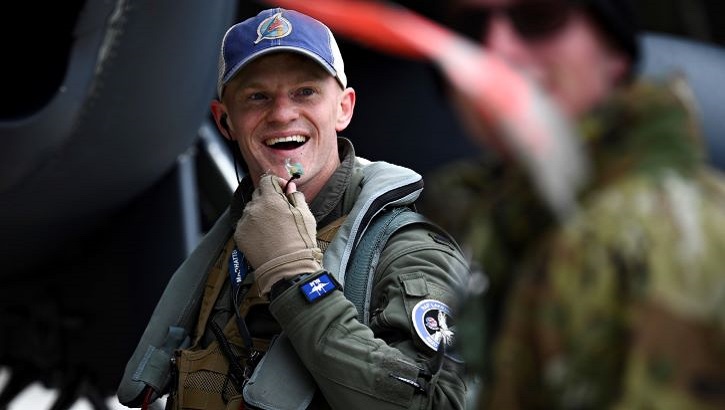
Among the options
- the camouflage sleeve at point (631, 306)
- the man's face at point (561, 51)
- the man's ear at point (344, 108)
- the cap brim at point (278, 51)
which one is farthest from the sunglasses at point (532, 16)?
the man's ear at point (344, 108)

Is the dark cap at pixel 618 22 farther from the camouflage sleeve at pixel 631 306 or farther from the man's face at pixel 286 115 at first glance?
the man's face at pixel 286 115

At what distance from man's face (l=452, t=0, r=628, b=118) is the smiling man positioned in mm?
922

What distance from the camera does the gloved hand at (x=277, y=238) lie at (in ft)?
6.35

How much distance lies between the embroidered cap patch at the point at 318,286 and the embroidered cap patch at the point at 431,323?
13cm

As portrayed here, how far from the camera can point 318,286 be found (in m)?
1.90

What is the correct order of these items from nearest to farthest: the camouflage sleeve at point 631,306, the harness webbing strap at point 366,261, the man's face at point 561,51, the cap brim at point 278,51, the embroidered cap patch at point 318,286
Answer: the camouflage sleeve at point 631,306, the man's face at point 561,51, the embroidered cap patch at point 318,286, the harness webbing strap at point 366,261, the cap brim at point 278,51

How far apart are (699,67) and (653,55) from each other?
29cm

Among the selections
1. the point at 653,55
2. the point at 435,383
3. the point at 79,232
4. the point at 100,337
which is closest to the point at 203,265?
the point at 435,383

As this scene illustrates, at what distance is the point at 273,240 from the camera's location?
1.97 meters

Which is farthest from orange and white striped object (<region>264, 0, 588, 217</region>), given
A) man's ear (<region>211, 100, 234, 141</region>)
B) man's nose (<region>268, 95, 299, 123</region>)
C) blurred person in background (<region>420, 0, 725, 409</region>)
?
man's ear (<region>211, 100, 234, 141</region>)

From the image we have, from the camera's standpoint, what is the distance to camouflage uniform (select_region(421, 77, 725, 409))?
903 millimetres

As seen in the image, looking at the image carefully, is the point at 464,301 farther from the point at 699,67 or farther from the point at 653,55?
the point at 699,67

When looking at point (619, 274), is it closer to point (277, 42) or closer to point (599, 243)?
point (599, 243)

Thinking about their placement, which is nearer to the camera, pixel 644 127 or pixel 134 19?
pixel 644 127
